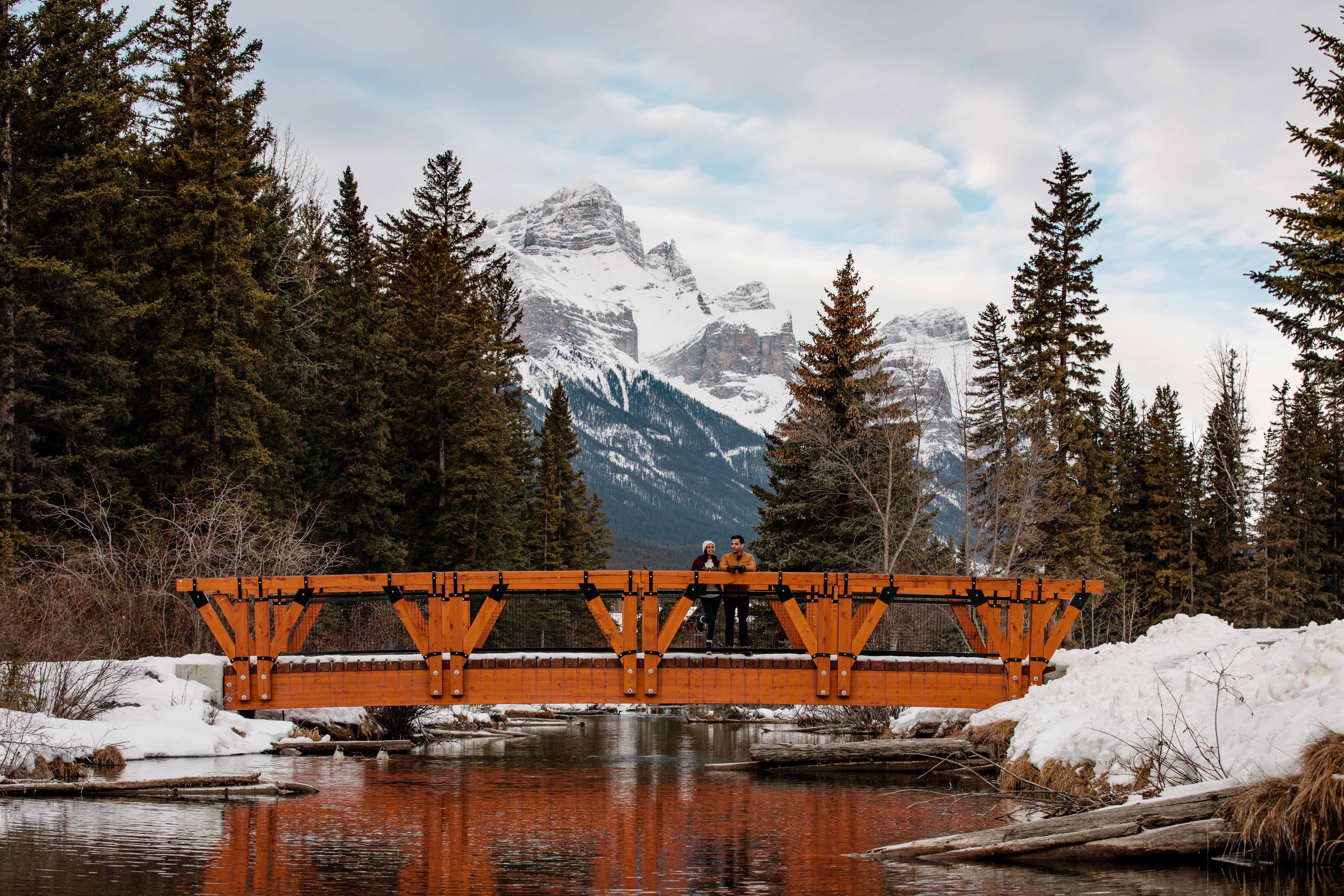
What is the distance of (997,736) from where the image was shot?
50.2 feet

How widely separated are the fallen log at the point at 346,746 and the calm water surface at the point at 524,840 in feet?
3.20

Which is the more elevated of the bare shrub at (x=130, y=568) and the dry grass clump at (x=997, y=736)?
the bare shrub at (x=130, y=568)

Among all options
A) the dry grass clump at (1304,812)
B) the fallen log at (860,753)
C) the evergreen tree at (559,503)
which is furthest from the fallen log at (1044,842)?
the evergreen tree at (559,503)

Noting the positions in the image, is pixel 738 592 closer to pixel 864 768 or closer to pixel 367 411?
pixel 864 768

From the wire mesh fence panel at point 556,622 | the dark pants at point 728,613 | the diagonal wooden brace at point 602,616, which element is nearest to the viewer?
the diagonal wooden brace at point 602,616

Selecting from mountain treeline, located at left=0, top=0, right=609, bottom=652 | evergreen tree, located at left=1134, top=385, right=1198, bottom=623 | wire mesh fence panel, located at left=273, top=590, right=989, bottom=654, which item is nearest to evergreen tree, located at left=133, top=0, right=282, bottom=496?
mountain treeline, located at left=0, top=0, right=609, bottom=652

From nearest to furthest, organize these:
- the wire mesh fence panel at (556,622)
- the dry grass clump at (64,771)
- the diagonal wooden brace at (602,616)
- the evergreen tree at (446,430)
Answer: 1. the dry grass clump at (64,771)
2. the diagonal wooden brace at (602,616)
3. the wire mesh fence panel at (556,622)
4. the evergreen tree at (446,430)

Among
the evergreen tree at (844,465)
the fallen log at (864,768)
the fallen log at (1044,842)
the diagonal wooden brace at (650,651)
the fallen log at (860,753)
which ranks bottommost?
the fallen log at (864,768)

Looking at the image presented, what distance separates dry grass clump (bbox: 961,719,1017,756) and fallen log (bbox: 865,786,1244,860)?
5312mm

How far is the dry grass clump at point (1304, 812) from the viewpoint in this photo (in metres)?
8.25

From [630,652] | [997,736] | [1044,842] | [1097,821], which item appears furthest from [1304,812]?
[630,652]

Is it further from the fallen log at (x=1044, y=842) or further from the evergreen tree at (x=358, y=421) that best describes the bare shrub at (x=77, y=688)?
the evergreen tree at (x=358, y=421)

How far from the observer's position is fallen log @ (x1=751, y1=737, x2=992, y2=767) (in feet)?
55.3

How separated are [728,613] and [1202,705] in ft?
Answer: 24.1
